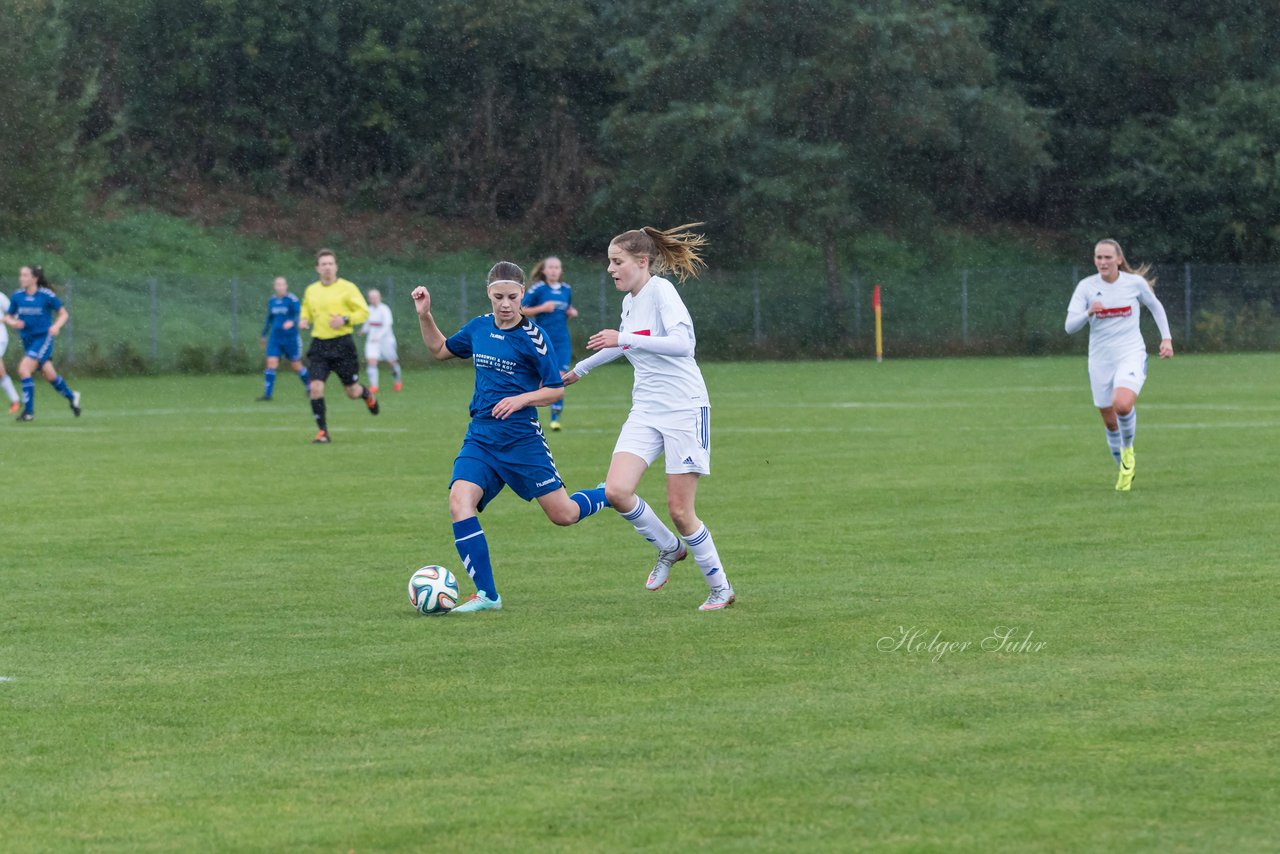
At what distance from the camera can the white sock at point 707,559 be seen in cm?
893

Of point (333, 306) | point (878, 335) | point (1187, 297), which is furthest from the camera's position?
point (1187, 297)

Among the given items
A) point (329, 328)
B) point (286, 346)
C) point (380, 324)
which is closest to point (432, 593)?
point (329, 328)

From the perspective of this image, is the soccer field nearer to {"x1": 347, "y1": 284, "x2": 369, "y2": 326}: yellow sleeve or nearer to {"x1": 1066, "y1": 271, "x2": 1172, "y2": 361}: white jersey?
{"x1": 1066, "y1": 271, "x2": 1172, "y2": 361}: white jersey

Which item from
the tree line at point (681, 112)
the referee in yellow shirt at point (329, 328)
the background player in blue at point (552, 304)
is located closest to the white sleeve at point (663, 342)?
the referee in yellow shirt at point (329, 328)

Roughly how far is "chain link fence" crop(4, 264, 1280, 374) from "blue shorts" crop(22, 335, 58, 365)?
17035mm

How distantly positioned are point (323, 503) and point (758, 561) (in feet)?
15.4

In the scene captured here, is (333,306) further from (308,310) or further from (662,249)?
(662,249)

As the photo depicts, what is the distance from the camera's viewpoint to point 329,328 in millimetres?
20672

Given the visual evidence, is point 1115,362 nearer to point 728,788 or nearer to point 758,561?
point 758,561

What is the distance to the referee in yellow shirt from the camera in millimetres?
20594

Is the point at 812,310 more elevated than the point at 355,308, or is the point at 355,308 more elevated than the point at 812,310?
the point at 355,308

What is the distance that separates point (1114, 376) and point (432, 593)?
8.09 meters

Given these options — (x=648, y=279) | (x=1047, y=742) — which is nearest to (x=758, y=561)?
(x=648, y=279)

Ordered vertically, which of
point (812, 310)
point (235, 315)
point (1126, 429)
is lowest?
point (1126, 429)
